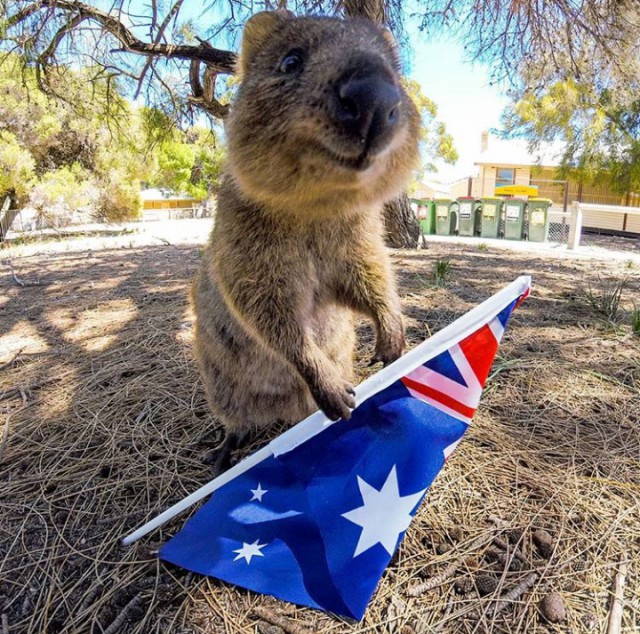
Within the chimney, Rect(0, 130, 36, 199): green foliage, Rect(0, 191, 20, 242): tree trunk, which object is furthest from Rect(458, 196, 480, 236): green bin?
the chimney

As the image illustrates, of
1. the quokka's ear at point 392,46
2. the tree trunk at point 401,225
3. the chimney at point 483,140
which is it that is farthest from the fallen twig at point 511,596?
the chimney at point 483,140

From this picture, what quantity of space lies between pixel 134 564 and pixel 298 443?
0.77m

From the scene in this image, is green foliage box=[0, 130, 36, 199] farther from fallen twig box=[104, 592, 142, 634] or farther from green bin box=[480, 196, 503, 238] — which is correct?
fallen twig box=[104, 592, 142, 634]

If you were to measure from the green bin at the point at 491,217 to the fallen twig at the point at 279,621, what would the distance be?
63.7 ft

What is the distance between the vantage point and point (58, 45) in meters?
7.18

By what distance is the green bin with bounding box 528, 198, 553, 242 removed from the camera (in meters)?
17.5

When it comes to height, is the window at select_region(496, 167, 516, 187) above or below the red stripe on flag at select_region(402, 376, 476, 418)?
above

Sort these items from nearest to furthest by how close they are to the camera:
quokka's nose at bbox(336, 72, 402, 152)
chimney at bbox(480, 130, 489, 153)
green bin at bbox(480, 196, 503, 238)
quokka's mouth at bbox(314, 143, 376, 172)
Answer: quokka's nose at bbox(336, 72, 402, 152) → quokka's mouth at bbox(314, 143, 376, 172) → green bin at bbox(480, 196, 503, 238) → chimney at bbox(480, 130, 489, 153)

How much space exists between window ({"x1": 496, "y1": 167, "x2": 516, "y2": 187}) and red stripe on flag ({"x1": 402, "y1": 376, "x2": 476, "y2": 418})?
34.6 metres

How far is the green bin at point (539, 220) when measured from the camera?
17.5 m

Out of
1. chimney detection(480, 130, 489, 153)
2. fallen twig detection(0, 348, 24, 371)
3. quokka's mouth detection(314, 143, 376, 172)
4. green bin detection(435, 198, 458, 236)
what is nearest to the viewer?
quokka's mouth detection(314, 143, 376, 172)

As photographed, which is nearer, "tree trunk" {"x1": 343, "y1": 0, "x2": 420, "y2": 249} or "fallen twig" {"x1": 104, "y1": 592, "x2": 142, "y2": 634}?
"fallen twig" {"x1": 104, "y1": 592, "x2": 142, "y2": 634}

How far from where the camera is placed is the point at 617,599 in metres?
1.63

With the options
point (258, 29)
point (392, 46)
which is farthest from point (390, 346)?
point (258, 29)
